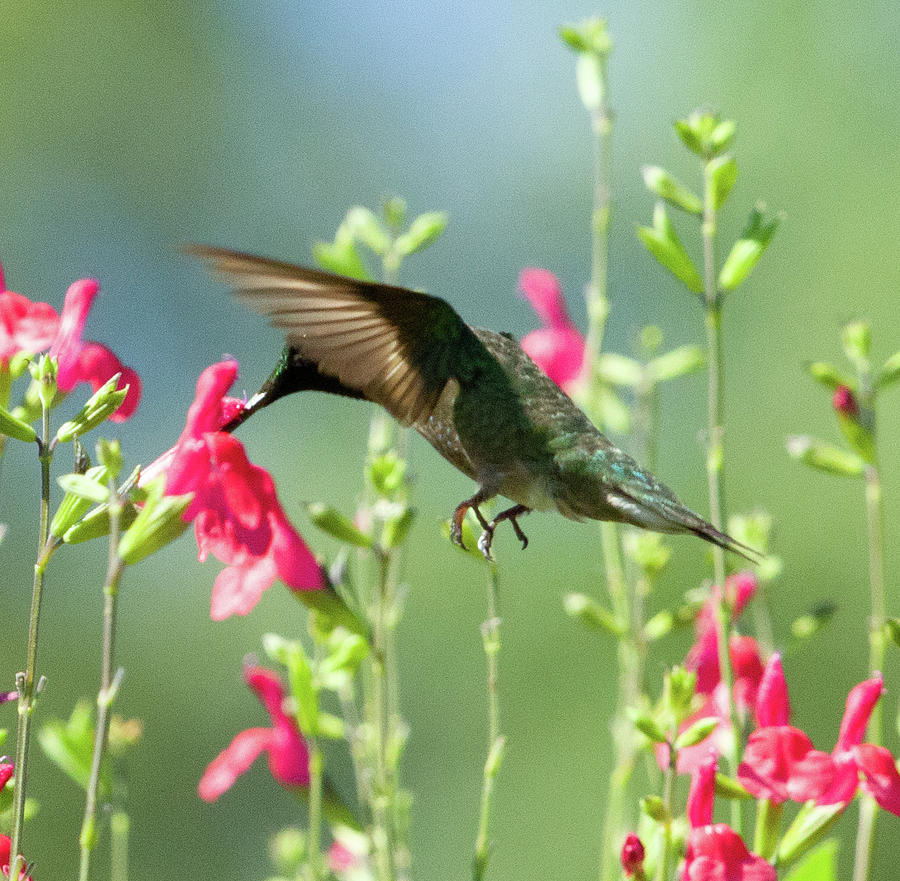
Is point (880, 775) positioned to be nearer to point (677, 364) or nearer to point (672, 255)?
point (672, 255)

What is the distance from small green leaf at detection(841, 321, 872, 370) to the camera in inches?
54.6

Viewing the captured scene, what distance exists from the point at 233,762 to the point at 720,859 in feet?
2.41

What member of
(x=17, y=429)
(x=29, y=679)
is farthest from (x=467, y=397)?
(x=29, y=679)

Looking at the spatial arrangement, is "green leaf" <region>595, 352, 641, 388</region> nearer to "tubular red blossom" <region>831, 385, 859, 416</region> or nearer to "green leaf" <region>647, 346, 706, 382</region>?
"green leaf" <region>647, 346, 706, 382</region>

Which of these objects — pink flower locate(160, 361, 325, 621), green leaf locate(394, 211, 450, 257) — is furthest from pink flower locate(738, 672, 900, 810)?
green leaf locate(394, 211, 450, 257)

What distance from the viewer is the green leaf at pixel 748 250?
1220 mm

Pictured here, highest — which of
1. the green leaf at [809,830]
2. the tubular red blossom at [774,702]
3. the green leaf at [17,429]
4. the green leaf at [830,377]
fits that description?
the green leaf at [830,377]

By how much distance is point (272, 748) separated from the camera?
61.1 inches

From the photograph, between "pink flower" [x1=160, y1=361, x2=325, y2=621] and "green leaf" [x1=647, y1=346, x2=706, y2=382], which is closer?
"pink flower" [x1=160, y1=361, x2=325, y2=621]

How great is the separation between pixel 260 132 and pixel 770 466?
503cm

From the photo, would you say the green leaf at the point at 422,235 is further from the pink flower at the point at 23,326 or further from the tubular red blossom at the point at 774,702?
the tubular red blossom at the point at 774,702

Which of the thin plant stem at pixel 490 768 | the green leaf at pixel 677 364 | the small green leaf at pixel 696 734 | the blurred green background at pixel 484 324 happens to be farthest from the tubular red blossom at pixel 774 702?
the blurred green background at pixel 484 324

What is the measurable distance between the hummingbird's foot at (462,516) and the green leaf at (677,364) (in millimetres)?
471

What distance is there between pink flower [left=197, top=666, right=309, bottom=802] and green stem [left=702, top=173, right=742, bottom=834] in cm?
62
